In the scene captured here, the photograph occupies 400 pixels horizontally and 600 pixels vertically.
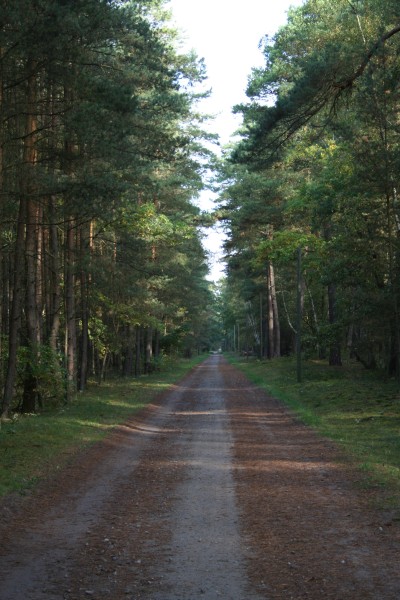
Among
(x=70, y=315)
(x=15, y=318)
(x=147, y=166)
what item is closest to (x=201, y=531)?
(x=15, y=318)

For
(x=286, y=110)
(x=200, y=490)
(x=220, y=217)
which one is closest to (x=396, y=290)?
(x=286, y=110)

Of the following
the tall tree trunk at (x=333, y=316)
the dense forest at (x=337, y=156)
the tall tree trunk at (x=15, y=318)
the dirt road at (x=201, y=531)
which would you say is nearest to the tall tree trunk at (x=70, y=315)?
the tall tree trunk at (x=15, y=318)

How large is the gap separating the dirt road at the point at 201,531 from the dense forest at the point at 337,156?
6600 millimetres

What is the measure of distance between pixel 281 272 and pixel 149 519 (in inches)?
1629

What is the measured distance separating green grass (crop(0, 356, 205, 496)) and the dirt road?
41cm

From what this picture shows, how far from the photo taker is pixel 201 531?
6.75m

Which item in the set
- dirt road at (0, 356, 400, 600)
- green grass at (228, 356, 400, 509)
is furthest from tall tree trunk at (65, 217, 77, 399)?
dirt road at (0, 356, 400, 600)

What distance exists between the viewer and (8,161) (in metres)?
16.2

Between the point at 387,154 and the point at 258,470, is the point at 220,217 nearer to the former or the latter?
the point at 387,154

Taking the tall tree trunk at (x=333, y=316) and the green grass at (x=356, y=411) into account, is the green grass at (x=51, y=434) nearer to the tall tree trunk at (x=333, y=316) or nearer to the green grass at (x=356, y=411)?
the green grass at (x=356, y=411)

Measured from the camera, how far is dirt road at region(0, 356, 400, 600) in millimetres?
5121

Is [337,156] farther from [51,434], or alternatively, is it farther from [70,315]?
[51,434]

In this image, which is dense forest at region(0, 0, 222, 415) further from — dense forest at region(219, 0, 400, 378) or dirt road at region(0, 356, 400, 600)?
dirt road at region(0, 356, 400, 600)

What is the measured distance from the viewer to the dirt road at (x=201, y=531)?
512cm
